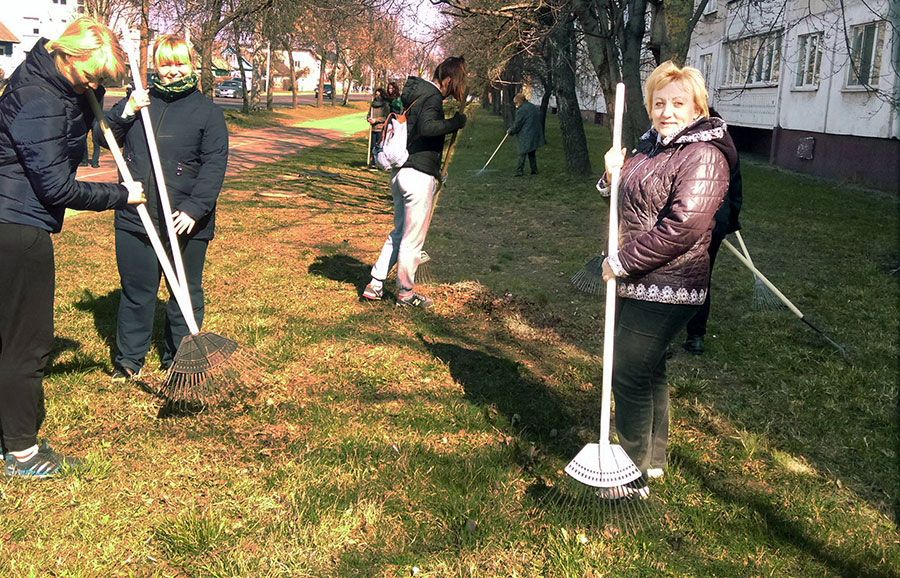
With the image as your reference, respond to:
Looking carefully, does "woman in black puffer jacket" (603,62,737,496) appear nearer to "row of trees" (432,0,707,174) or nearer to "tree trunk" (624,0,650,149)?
"row of trees" (432,0,707,174)

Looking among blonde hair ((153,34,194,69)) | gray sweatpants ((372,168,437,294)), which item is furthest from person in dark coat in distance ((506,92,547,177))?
blonde hair ((153,34,194,69))

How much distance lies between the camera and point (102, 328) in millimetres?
5418

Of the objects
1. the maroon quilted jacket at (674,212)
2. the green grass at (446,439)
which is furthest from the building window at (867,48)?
the maroon quilted jacket at (674,212)

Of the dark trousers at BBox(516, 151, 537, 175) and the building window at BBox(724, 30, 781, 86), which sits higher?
the building window at BBox(724, 30, 781, 86)

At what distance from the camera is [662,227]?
115 inches

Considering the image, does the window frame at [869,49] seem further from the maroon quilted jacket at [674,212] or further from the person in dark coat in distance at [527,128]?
the maroon quilted jacket at [674,212]

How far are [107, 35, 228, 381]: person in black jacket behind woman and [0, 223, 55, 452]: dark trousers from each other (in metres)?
0.88

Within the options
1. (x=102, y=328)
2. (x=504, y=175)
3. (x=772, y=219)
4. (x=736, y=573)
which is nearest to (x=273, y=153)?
(x=504, y=175)

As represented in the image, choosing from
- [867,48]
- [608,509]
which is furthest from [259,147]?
[608,509]

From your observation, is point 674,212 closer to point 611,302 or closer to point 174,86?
point 611,302

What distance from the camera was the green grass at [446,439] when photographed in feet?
9.84

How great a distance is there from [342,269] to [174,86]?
375cm

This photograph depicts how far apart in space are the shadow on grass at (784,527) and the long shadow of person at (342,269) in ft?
12.5

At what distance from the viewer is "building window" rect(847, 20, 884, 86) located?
50.3ft
